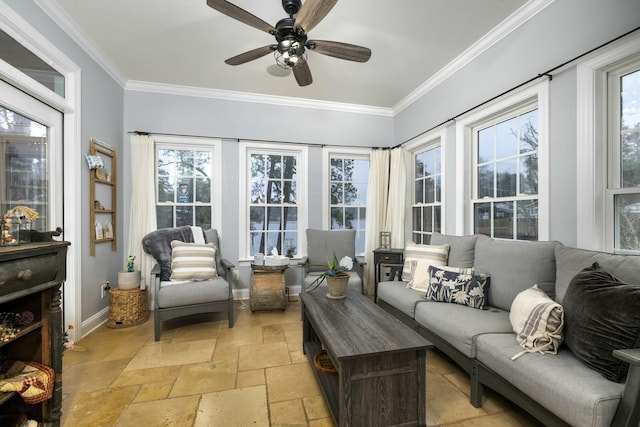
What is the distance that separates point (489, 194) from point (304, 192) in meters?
2.33

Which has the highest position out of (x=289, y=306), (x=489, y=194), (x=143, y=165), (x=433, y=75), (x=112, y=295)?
(x=433, y=75)

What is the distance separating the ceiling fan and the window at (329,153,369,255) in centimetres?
192

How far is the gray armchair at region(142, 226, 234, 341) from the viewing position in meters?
2.68

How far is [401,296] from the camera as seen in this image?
256cm

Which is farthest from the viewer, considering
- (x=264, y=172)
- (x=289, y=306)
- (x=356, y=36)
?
(x=264, y=172)

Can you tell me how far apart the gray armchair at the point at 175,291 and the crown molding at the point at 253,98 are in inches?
72.4

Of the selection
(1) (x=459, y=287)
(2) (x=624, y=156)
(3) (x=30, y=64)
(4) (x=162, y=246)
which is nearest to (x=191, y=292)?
(4) (x=162, y=246)

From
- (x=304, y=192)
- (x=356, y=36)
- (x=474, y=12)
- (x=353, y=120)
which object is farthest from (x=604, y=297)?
(x=353, y=120)

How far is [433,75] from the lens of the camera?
337 centimetres

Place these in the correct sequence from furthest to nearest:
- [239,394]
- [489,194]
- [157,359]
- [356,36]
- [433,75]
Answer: [433,75] < [489,194] < [356,36] < [157,359] < [239,394]

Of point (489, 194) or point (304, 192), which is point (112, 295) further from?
point (489, 194)

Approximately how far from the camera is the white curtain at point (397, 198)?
4066 millimetres

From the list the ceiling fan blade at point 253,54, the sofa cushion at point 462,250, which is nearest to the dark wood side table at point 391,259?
the sofa cushion at point 462,250

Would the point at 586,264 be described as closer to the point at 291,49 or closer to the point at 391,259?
the point at 391,259
